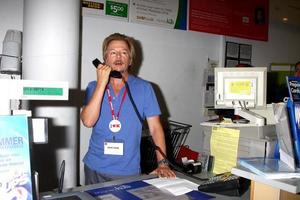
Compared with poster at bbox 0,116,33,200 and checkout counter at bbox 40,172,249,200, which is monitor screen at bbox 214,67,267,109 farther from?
poster at bbox 0,116,33,200

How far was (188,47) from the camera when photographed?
284 cm

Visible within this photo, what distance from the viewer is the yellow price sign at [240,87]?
5.32 feet

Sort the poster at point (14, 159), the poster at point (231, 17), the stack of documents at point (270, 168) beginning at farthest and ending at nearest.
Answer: the poster at point (231, 17) < the stack of documents at point (270, 168) < the poster at point (14, 159)

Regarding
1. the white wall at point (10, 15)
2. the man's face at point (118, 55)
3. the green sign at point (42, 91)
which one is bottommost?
the green sign at point (42, 91)

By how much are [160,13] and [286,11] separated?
6.41 feet

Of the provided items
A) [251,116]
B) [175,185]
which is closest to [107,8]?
[251,116]

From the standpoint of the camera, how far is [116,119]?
164 centimetres

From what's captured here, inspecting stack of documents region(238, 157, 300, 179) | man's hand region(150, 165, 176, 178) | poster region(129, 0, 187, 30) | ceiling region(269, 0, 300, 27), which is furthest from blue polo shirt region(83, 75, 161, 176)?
ceiling region(269, 0, 300, 27)

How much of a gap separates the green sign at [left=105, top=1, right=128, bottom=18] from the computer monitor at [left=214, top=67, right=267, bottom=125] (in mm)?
1071

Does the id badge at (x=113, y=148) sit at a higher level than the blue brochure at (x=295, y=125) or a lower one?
lower

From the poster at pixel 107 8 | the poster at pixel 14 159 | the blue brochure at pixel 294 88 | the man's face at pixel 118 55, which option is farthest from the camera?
the poster at pixel 107 8

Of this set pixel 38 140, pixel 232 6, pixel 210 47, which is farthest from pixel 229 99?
pixel 232 6

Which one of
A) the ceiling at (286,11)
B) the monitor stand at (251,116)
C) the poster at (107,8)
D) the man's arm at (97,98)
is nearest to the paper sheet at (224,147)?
the monitor stand at (251,116)

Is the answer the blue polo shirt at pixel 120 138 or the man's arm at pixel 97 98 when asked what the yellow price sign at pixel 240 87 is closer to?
the blue polo shirt at pixel 120 138
